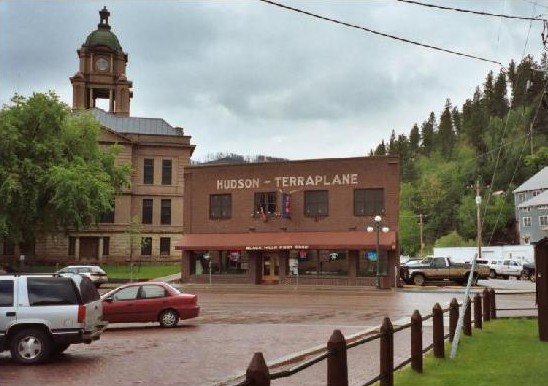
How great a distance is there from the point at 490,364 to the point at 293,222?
35947mm

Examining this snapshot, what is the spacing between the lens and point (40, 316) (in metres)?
13.2

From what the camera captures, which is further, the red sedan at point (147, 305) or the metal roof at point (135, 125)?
the metal roof at point (135, 125)

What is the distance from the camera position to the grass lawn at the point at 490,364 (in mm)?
10373

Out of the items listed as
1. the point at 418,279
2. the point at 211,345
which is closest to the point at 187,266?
the point at 418,279

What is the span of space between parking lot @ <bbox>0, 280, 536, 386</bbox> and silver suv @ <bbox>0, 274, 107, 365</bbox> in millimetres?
372

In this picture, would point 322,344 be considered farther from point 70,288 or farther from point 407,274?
point 407,274

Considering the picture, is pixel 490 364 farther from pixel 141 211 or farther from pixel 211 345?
pixel 141 211

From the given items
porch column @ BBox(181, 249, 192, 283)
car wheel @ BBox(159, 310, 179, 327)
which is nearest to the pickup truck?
porch column @ BBox(181, 249, 192, 283)

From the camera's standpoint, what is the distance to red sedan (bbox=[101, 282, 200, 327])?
2012cm

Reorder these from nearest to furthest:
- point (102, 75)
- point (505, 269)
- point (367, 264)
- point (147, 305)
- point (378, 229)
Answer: point (147, 305) → point (378, 229) → point (367, 264) → point (505, 269) → point (102, 75)

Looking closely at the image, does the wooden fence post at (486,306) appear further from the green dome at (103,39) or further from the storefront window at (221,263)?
the green dome at (103,39)

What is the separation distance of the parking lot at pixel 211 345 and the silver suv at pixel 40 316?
0.37 m

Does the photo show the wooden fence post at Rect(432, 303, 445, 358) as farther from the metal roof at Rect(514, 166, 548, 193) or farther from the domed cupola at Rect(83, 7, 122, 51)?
the metal roof at Rect(514, 166, 548, 193)

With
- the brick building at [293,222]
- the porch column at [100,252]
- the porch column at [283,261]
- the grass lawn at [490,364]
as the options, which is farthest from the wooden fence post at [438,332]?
the porch column at [100,252]
